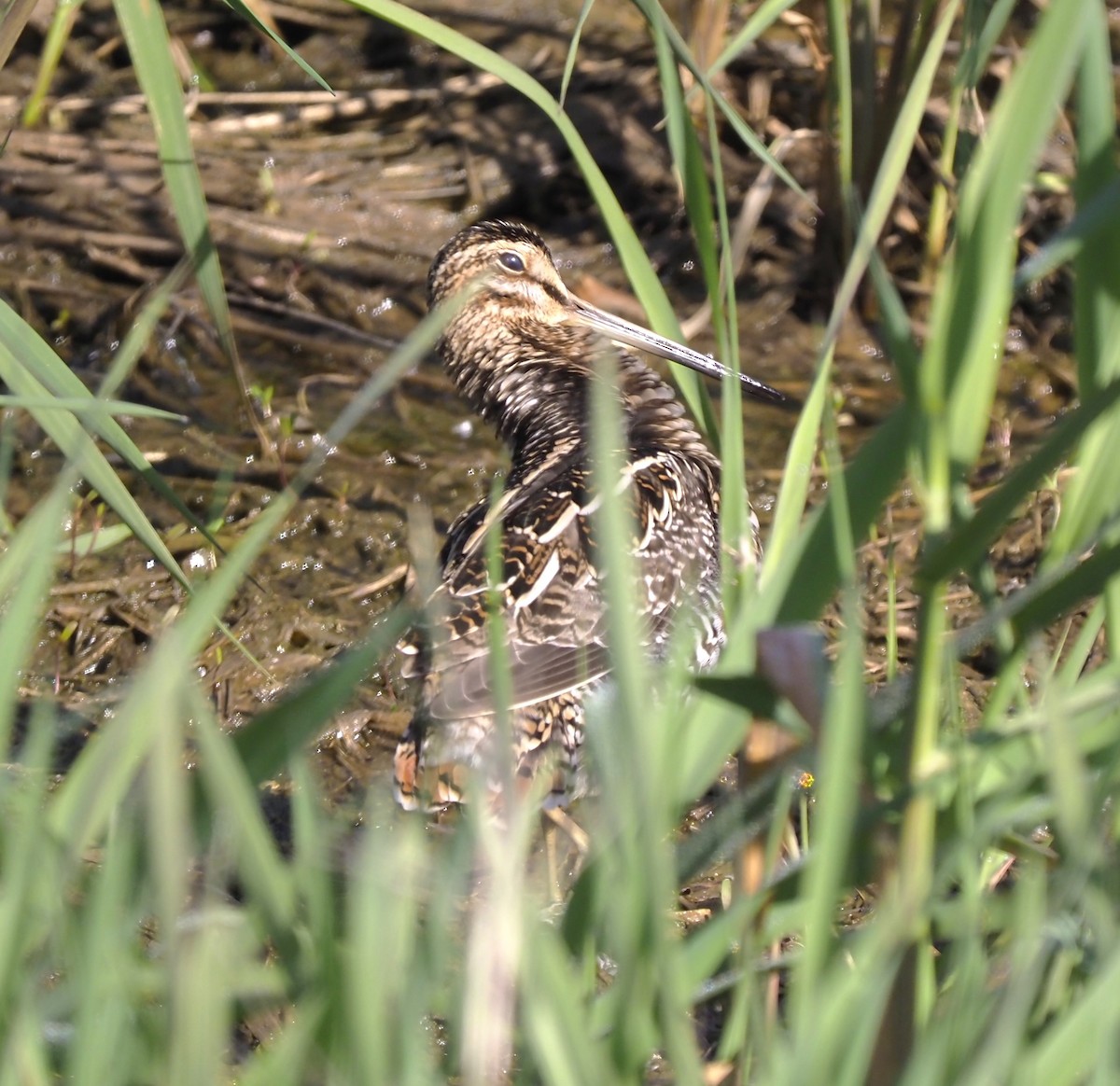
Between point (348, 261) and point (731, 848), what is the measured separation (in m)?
3.71

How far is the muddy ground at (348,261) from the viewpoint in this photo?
13.7ft

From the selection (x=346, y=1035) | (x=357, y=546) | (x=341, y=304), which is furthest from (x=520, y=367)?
(x=346, y=1035)

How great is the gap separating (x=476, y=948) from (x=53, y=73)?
187 inches

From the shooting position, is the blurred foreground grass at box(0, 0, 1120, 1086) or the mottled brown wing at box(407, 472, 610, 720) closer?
the blurred foreground grass at box(0, 0, 1120, 1086)

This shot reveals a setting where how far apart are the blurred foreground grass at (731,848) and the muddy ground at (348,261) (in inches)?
88.4

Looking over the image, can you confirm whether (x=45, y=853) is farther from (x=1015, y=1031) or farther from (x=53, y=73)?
(x=53, y=73)

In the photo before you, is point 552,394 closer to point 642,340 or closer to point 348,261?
point 642,340

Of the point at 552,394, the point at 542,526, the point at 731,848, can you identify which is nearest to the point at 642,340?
the point at 552,394

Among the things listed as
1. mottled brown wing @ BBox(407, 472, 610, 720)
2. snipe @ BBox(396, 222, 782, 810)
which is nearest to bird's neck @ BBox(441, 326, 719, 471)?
snipe @ BBox(396, 222, 782, 810)

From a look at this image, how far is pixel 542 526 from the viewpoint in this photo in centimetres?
322

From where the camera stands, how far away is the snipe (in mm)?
3035

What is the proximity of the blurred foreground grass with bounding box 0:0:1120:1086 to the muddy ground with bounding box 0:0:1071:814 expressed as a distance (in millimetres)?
2246

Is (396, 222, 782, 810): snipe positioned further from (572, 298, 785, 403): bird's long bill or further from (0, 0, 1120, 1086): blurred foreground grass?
(0, 0, 1120, 1086): blurred foreground grass

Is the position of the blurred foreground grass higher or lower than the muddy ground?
lower
